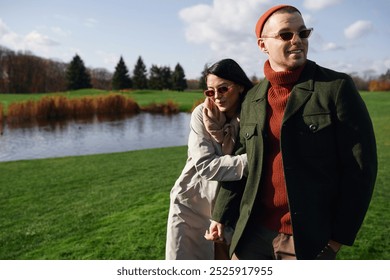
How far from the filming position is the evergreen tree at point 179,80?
54031mm

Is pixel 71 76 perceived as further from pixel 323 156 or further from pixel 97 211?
pixel 323 156

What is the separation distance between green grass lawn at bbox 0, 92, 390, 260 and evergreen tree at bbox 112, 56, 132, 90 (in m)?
45.6

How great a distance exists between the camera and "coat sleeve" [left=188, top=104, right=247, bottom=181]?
1896mm

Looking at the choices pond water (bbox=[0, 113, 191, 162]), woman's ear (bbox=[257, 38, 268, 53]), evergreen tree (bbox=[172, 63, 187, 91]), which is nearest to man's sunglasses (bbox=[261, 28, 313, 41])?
woman's ear (bbox=[257, 38, 268, 53])

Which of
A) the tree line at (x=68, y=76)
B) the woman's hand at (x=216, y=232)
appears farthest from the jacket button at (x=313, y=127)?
the tree line at (x=68, y=76)

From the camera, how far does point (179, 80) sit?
54656mm

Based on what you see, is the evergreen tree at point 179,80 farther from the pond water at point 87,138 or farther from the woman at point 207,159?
the woman at point 207,159

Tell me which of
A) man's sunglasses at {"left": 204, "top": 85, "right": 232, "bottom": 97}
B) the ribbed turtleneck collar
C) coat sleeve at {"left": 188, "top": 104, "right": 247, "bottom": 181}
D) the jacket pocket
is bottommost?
coat sleeve at {"left": 188, "top": 104, "right": 247, "bottom": 181}

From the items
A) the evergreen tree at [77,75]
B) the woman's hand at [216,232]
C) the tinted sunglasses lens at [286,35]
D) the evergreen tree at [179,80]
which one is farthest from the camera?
the evergreen tree at [179,80]

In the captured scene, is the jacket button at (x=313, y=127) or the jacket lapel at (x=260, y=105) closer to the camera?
the jacket button at (x=313, y=127)

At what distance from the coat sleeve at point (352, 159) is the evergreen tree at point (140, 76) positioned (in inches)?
2285

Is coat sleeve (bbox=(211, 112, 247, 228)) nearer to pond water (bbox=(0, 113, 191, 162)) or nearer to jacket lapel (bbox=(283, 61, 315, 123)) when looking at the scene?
jacket lapel (bbox=(283, 61, 315, 123))

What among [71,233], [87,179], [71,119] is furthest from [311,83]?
[71,119]

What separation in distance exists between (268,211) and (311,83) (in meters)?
0.70
